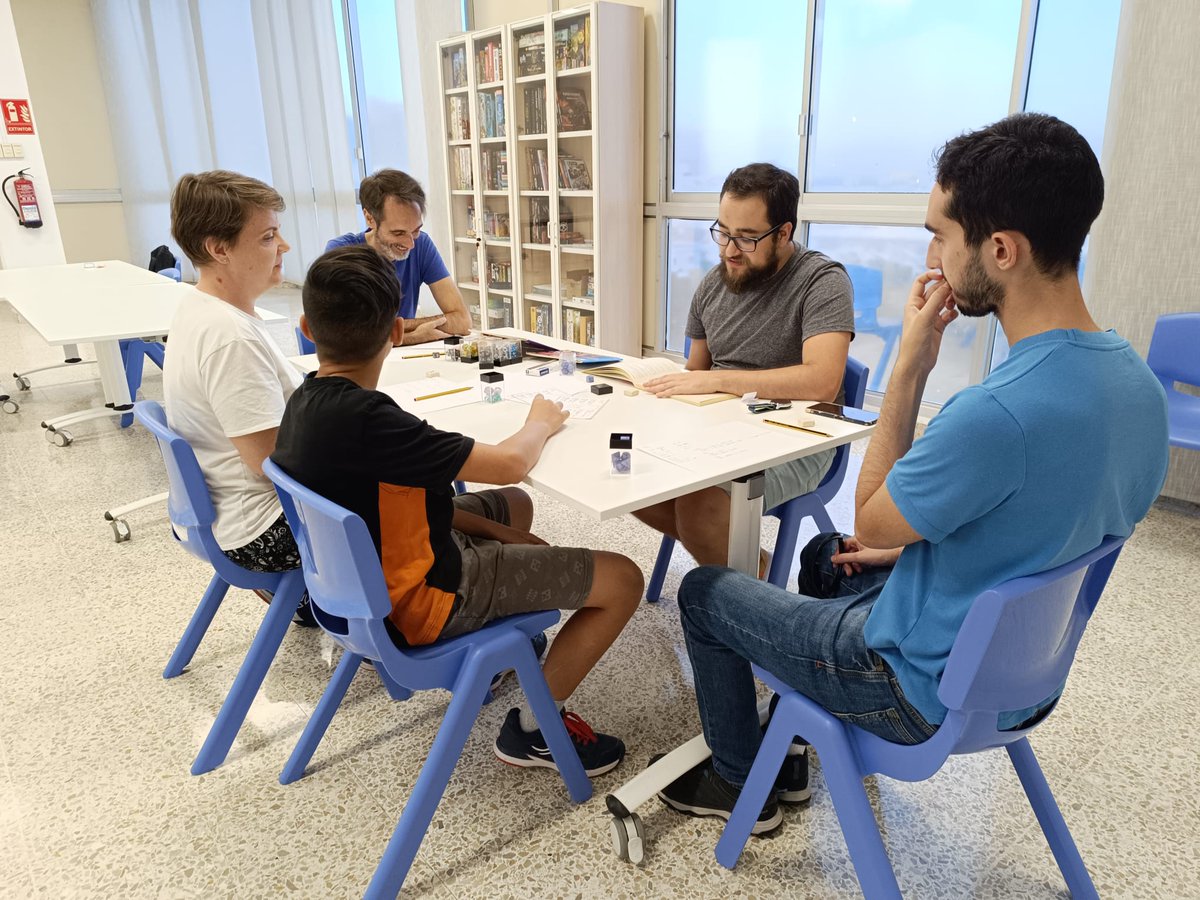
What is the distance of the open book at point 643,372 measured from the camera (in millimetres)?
2014

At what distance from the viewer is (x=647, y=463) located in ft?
5.12

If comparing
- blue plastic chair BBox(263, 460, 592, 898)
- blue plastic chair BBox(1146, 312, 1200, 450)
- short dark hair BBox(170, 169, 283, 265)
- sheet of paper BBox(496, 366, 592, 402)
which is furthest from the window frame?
blue plastic chair BBox(263, 460, 592, 898)

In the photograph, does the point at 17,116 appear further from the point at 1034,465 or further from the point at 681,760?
the point at 1034,465

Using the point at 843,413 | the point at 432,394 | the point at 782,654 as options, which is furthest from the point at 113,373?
the point at 782,654

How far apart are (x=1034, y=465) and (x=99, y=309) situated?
3776 millimetres

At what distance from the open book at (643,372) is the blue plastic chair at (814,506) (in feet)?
1.05

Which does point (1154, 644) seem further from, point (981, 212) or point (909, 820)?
point (981, 212)

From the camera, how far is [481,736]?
1.89m

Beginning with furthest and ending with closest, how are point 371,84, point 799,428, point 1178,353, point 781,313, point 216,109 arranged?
point 216,109 < point 371,84 < point 1178,353 < point 781,313 < point 799,428

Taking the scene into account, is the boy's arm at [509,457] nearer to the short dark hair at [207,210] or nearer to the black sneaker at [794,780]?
the black sneaker at [794,780]

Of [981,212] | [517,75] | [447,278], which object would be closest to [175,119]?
[517,75]

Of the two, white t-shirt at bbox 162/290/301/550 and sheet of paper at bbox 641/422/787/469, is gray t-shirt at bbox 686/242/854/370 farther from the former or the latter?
white t-shirt at bbox 162/290/301/550

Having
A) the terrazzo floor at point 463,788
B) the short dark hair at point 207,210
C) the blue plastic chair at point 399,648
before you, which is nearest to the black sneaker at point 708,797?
the terrazzo floor at point 463,788

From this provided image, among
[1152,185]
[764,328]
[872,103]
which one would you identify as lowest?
[764,328]
